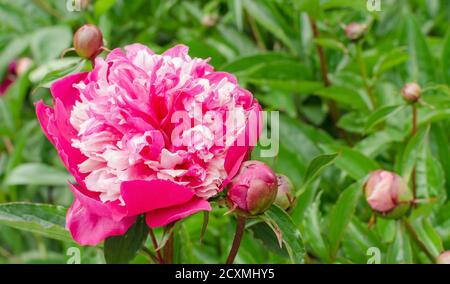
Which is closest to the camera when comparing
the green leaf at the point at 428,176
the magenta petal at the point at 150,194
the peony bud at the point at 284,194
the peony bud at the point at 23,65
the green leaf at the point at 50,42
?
the magenta petal at the point at 150,194

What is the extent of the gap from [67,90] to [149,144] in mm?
126

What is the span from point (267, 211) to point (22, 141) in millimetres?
817

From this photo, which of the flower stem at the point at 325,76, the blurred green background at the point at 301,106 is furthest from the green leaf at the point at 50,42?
the flower stem at the point at 325,76

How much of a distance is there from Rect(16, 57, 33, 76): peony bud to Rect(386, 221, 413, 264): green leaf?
92 centimetres

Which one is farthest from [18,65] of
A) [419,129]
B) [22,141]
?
[419,129]

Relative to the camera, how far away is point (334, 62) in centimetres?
126

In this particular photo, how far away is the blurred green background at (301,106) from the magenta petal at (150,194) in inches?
5.3

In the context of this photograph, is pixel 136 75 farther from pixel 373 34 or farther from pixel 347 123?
pixel 373 34

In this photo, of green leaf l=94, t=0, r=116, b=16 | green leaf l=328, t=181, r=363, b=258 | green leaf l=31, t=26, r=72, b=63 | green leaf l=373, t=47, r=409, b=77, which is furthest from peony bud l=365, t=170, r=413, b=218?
green leaf l=31, t=26, r=72, b=63

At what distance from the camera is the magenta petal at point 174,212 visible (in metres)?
0.60

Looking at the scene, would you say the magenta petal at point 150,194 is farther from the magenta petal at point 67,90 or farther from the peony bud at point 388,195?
the peony bud at point 388,195

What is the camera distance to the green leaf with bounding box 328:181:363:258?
0.83m

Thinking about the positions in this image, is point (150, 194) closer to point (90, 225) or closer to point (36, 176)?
point (90, 225)

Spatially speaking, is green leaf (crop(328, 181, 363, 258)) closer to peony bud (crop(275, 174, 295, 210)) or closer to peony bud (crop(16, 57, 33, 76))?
peony bud (crop(275, 174, 295, 210))
